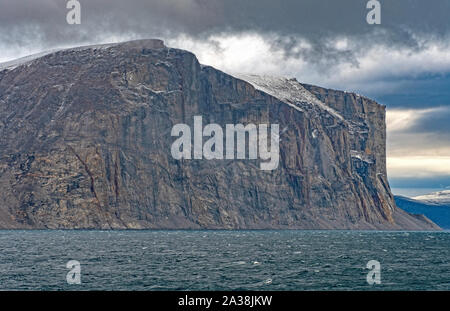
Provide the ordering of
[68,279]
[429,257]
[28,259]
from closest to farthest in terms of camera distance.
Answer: [68,279]
[28,259]
[429,257]

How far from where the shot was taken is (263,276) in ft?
234

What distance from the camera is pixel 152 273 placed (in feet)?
240

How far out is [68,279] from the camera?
66.9 m

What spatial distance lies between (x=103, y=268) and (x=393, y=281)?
31.4 m

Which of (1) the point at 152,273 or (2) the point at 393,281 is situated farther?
(1) the point at 152,273

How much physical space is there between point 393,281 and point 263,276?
12.7 meters
